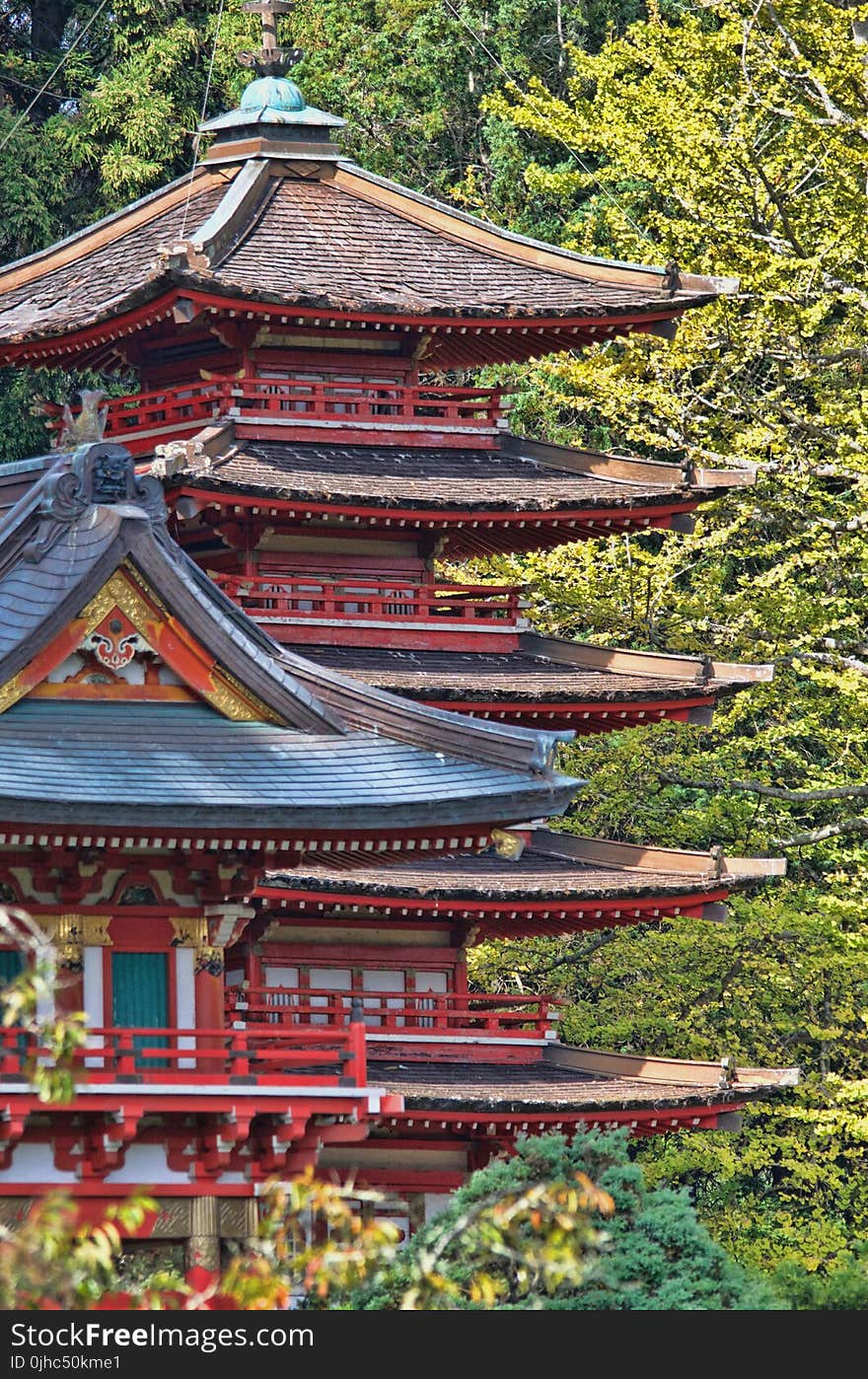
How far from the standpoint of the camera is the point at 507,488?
115ft

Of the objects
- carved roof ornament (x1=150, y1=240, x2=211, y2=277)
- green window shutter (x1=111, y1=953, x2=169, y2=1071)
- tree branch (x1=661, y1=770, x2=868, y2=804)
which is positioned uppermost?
carved roof ornament (x1=150, y1=240, x2=211, y2=277)

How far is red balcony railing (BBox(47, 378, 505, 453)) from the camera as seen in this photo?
34844 mm

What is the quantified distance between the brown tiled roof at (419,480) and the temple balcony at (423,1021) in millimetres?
5155

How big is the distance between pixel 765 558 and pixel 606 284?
11166 millimetres

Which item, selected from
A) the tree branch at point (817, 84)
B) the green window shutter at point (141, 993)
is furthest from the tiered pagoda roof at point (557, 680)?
the tree branch at point (817, 84)

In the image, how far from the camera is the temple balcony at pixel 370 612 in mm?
33938

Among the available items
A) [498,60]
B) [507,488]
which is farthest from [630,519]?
[498,60]

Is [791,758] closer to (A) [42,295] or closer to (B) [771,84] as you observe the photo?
(B) [771,84]

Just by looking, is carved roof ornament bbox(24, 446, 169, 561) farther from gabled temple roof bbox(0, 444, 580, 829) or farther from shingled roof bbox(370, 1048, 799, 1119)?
shingled roof bbox(370, 1048, 799, 1119)

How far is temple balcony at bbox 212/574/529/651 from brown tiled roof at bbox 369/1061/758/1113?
187 inches

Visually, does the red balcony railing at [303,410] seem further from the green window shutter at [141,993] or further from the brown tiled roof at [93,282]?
the green window shutter at [141,993]

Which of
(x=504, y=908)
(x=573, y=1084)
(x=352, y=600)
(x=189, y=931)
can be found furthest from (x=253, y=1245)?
(x=352, y=600)

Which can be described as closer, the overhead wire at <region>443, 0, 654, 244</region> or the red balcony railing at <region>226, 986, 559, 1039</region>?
the red balcony railing at <region>226, 986, 559, 1039</region>

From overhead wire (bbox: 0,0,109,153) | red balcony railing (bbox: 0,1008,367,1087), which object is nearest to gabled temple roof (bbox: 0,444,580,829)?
red balcony railing (bbox: 0,1008,367,1087)
